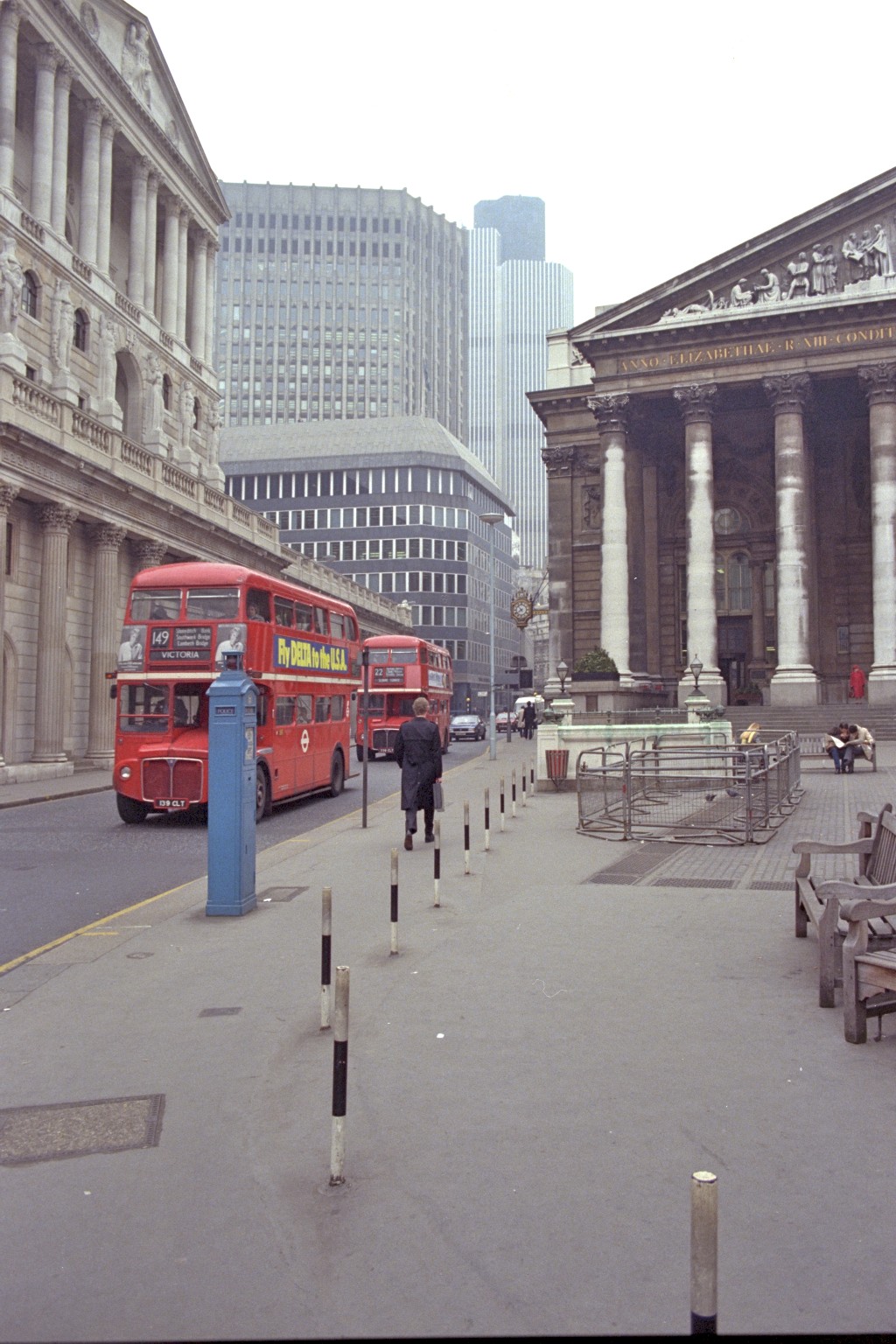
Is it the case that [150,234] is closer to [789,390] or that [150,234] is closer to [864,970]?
[789,390]

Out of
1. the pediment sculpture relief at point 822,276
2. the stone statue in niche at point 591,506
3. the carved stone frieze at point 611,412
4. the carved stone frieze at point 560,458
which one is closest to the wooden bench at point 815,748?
the carved stone frieze at point 611,412

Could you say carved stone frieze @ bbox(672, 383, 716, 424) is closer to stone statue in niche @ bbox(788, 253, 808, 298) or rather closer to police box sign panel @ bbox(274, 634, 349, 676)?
stone statue in niche @ bbox(788, 253, 808, 298)

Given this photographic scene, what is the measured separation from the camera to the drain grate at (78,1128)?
4828mm

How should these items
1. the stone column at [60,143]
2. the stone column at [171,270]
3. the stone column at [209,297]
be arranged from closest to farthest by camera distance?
the stone column at [60,143]
the stone column at [171,270]
the stone column at [209,297]

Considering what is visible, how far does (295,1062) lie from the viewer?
5.96 m

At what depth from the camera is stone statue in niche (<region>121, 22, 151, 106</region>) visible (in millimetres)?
44000

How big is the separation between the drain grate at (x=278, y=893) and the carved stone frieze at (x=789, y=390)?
36586mm

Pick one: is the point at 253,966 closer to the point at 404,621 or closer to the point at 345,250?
the point at 404,621

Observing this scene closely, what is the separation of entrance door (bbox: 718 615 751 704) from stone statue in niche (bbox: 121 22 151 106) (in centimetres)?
3388

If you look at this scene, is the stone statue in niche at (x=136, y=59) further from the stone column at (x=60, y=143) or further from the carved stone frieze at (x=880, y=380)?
the carved stone frieze at (x=880, y=380)

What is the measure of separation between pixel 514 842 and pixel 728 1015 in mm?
8997

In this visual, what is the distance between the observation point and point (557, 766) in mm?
25438

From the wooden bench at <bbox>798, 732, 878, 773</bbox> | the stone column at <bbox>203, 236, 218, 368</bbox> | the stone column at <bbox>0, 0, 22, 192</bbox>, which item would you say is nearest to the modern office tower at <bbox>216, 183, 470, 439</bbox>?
the stone column at <bbox>203, 236, 218, 368</bbox>

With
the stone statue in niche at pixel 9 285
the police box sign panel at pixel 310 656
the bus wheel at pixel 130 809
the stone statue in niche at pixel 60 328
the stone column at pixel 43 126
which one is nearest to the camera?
the bus wheel at pixel 130 809
